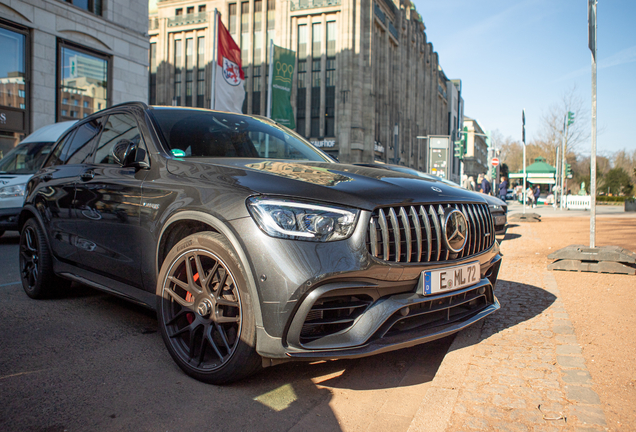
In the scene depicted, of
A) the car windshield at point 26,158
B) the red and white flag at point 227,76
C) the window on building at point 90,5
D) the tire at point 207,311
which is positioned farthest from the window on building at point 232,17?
the tire at point 207,311

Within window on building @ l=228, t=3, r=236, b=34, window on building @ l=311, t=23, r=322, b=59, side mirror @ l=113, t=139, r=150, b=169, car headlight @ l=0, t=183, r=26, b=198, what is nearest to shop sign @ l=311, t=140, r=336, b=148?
window on building @ l=311, t=23, r=322, b=59

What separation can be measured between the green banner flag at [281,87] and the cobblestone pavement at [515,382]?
14.8 metres

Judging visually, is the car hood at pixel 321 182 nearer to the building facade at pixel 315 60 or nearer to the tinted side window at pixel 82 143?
the tinted side window at pixel 82 143

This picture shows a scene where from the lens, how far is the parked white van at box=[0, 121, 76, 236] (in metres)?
9.05

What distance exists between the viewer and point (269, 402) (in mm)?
2678

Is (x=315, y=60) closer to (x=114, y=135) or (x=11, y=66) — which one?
(x=11, y=66)

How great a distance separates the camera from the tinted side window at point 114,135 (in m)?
3.86

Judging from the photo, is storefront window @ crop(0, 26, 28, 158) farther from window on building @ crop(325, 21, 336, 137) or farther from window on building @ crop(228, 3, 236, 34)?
window on building @ crop(228, 3, 236, 34)

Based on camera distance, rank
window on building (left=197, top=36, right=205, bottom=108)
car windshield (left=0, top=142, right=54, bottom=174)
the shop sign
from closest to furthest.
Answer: car windshield (left=0, top=142, right=54, bottom=174) → the shop sign → window on building (left=197, top=36, right=205, bottom=108)

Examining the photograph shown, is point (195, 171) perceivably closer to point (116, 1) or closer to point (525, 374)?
point (525, 374)

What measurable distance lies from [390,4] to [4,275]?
5357 centimetres

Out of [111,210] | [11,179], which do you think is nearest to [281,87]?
[11,179]

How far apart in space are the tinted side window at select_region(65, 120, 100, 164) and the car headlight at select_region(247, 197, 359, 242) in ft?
8.52

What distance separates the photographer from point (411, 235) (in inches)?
107
